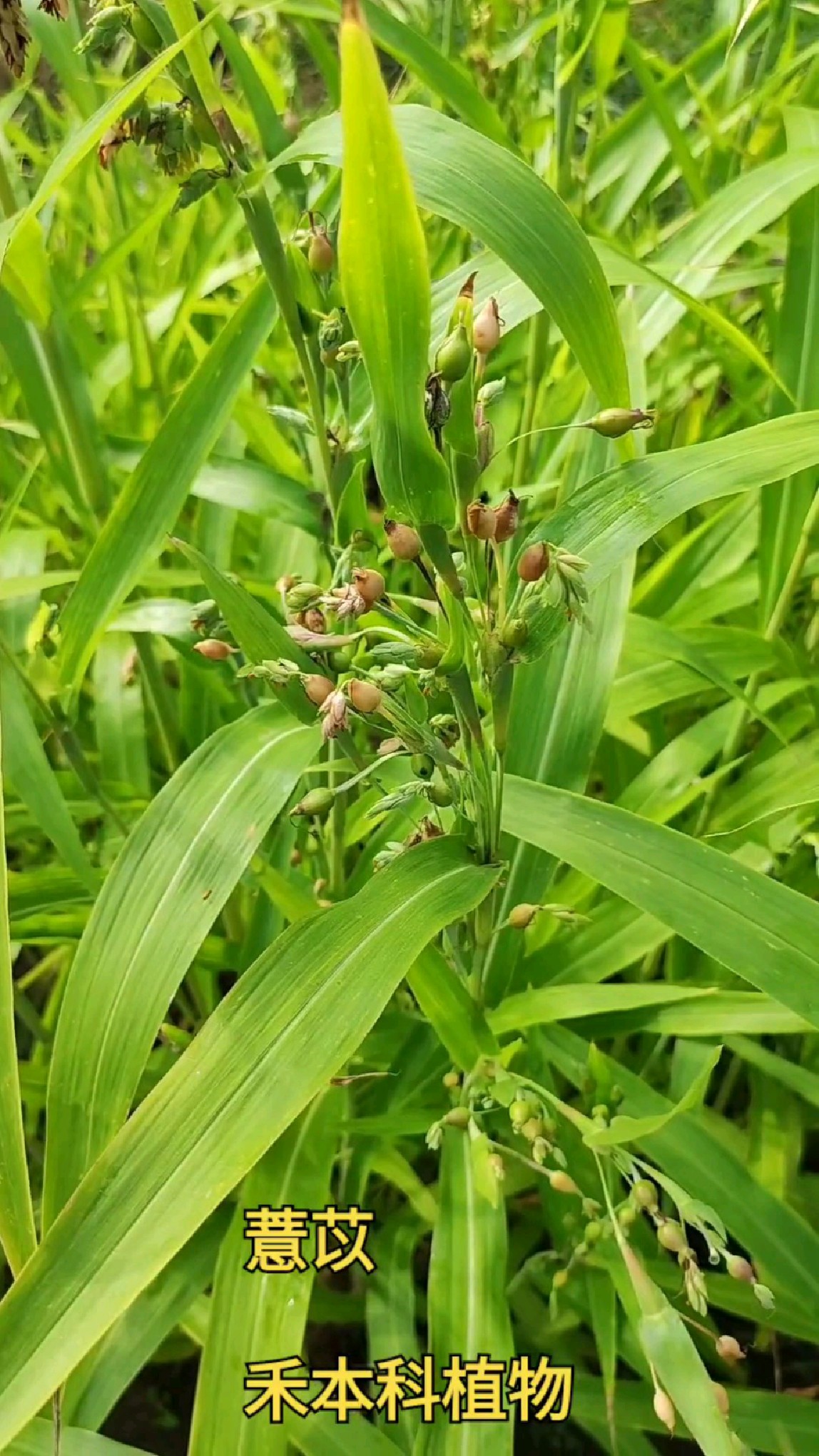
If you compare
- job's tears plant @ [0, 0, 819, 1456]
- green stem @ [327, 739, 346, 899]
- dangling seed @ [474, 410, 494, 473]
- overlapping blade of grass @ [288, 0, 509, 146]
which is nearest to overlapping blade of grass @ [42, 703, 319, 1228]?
job's tears plant @ [0, 0, 819, 1456]

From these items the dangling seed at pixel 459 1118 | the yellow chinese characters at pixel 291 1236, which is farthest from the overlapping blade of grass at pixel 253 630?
the yellow chinese characters at pixel 291 1236

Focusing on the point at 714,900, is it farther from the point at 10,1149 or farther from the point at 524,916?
the point at 10,1149

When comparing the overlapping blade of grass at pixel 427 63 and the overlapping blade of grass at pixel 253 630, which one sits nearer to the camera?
the overlapping blade of grass at pixel 253 630

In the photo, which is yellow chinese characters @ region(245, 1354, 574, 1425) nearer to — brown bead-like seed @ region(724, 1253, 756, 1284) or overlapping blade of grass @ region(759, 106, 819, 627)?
brown bead-like seed @ region(724, 1253, 756, 1284)

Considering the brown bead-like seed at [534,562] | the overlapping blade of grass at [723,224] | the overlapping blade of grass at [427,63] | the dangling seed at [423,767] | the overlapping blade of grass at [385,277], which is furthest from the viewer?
the overlapping blade of grass at [723,224]

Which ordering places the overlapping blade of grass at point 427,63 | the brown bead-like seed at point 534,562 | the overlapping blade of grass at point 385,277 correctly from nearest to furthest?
the overlapping blade of grass at point 385,277 → the brown bead-like seed at point 534,562 → the overlapping blade of grass at point 427,63

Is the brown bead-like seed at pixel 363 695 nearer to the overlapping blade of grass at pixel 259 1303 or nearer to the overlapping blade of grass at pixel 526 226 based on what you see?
the overlapping blade of grass at pixel 526 226
